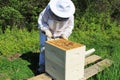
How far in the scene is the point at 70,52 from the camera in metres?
3.87

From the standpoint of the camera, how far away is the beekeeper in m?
4.14

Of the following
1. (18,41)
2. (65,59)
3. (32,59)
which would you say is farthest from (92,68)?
(18,41)

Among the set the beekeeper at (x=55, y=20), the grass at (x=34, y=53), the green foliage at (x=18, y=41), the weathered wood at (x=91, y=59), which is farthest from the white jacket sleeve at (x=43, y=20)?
the green foliage at (x=18, y=41)

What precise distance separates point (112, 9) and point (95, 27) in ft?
3.97

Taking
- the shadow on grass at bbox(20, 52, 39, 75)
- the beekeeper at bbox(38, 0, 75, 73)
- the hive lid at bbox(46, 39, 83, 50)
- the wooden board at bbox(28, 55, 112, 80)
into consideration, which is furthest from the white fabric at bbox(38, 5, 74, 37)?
the shadow on grass at bbox(20, 52, 39, 75)

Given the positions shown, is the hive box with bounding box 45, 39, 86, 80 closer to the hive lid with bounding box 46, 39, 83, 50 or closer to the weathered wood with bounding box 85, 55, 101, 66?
the hive lid with bounding box 46, 39, 83, 50

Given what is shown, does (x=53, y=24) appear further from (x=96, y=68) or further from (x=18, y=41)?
(x=18, y=41)

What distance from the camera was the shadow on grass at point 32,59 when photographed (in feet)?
16.6

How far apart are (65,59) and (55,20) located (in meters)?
0.82

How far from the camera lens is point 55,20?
4.33m

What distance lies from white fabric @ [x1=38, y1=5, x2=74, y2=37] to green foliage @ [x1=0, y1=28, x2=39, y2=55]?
151cm

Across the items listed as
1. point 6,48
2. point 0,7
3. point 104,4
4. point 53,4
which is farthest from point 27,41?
point 104,4

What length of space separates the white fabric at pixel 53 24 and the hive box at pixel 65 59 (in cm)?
29

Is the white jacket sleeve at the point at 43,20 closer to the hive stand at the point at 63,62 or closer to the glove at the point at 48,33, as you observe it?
the glove at the point at 48,33
